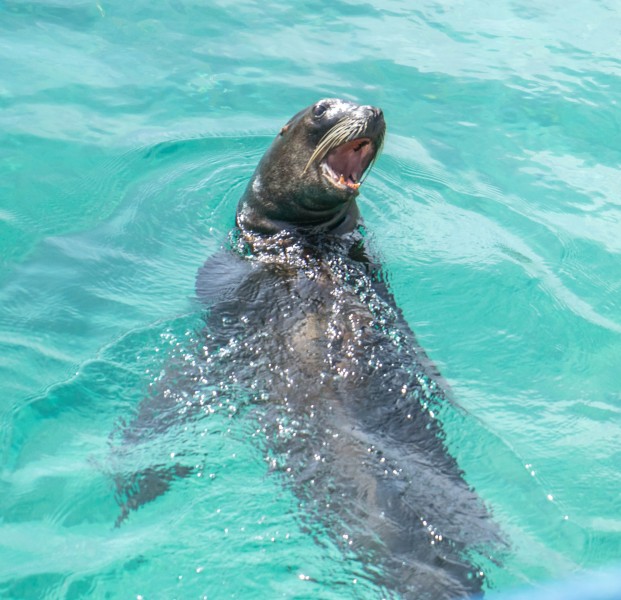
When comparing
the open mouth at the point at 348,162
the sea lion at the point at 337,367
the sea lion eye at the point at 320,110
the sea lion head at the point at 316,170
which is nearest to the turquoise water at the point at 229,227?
the sea lion at the point at 337,367

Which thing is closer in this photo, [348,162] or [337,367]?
[337,367]

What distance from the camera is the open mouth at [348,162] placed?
18.3 ft

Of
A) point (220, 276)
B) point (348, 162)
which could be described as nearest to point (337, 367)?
point (220, 276)

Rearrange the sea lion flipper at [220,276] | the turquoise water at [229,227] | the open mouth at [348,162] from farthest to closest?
the open mouth at [348,162] < the sea lion flipper at [220,276] < the turquoise water at [229,227]

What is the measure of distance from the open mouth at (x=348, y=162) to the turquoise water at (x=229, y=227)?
0.69 m

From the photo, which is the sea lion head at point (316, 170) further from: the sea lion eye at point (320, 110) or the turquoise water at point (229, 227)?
the turquoise water at point (229, 227)

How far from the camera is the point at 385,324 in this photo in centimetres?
510

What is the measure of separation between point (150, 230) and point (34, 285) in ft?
3.22

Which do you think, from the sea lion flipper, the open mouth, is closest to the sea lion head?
the open mouth

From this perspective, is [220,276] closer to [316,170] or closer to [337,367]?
[316,170]

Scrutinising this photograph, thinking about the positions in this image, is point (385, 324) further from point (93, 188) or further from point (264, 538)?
point (93, 188)

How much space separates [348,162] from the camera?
5.81 metres

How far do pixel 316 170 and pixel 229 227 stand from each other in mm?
1080

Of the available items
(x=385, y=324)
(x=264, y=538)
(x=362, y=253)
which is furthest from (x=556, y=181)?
(x=264, y=538)
